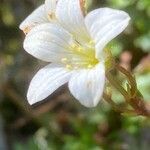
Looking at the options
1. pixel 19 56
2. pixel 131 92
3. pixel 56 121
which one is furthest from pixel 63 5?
pixel 19 56

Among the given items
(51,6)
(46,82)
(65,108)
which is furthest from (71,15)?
(65,108)

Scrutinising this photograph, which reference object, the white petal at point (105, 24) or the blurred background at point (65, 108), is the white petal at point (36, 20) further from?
the blurred background at point (65, 108)

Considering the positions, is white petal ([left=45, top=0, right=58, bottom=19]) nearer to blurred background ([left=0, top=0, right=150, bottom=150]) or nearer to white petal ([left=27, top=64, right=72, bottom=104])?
white petal ([left=27, top=64, right=72, bottom=104])

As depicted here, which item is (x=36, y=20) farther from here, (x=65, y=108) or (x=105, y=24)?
(x=65, y=108)

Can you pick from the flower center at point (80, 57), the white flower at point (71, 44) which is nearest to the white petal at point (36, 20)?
the white flower at point (71, 44)

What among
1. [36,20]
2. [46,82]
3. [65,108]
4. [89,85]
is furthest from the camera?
[65,108]

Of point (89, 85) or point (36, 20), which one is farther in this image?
point (36, 20)

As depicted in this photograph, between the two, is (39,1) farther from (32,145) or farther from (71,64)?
(71,64)
